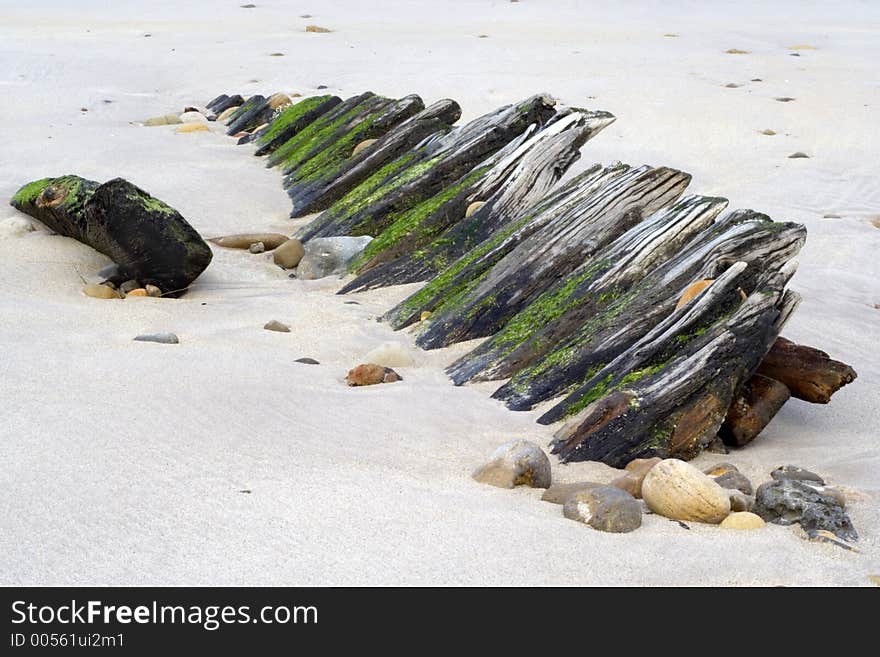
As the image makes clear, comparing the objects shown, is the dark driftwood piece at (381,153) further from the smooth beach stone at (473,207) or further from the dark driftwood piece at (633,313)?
the dark driftwood piece at (633,313)

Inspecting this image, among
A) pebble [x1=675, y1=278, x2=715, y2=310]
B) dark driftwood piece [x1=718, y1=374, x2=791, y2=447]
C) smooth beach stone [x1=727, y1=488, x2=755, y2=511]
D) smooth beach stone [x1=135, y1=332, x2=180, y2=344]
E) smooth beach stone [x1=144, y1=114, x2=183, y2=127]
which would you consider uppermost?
pebble [x1=675, y1=278, x2=715, y2=310]

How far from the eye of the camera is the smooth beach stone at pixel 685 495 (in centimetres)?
351

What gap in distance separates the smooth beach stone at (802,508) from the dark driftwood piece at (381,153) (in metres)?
5.17

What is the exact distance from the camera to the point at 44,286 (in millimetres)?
6148

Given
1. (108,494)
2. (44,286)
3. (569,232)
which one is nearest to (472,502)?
(108,494)

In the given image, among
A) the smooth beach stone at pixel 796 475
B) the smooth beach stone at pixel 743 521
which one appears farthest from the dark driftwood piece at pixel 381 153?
the smooth beach stone at pixel 743 521

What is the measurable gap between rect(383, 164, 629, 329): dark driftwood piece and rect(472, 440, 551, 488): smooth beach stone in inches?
78.5

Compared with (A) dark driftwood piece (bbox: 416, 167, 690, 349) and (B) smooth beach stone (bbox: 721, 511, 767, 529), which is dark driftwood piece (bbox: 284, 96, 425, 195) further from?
(B) smooth beach stone (bbox: 721, 511, 767, 529)

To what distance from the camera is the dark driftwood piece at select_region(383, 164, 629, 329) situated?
5.72 m

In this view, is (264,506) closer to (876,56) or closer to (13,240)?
(13,240)

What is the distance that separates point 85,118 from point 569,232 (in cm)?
803

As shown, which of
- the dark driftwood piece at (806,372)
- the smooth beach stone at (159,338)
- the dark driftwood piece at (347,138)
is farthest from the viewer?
the dark driftwood piece at (347,138)

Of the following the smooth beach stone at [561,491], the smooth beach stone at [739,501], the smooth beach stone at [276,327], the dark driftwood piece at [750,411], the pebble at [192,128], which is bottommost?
the pebble at [192,128]

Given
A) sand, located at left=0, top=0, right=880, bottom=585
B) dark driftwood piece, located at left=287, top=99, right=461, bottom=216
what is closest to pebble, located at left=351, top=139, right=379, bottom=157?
dark driftwood piece, located at left=287, top=99, right=461, bottom=216
